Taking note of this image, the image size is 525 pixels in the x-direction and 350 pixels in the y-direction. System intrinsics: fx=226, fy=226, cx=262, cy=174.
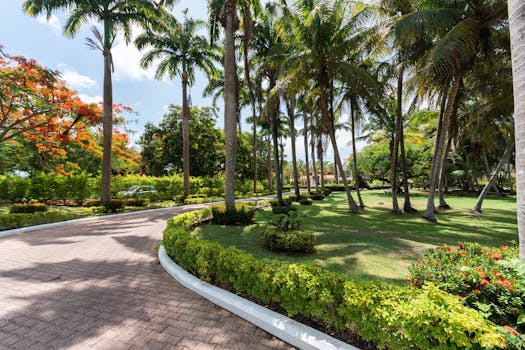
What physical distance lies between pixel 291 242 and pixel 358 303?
363 centimetres

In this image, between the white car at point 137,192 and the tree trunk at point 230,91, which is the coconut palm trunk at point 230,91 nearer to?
the tree trunk at point 230,91

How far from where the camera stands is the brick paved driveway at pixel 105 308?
115 inches

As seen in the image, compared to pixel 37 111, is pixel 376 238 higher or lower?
lower

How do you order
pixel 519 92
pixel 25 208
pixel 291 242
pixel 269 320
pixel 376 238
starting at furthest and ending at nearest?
1. pixel 25 208
2. pixel 376 238
3. pixel 291 242
4. pixel 269 320
5. pixel 519 92

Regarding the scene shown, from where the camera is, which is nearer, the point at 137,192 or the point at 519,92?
the point at 519,92

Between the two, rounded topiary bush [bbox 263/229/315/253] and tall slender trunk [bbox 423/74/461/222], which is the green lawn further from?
tall slender trunk [bbox 423/74/461/222]

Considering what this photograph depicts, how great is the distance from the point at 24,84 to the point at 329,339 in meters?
16.4

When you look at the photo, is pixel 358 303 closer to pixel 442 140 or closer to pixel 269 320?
pixel 269 320

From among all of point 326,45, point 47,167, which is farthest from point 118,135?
point 326,45

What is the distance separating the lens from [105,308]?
12.1 ft

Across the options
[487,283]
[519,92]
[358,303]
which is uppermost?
[519,92]

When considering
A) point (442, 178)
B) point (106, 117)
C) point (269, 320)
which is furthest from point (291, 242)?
point (106, 117)

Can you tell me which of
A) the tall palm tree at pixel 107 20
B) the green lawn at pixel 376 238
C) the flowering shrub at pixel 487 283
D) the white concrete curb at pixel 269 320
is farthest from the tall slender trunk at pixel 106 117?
the flowering shrub at pixel 487 283

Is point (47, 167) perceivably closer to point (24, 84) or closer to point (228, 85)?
point (24, 84)
